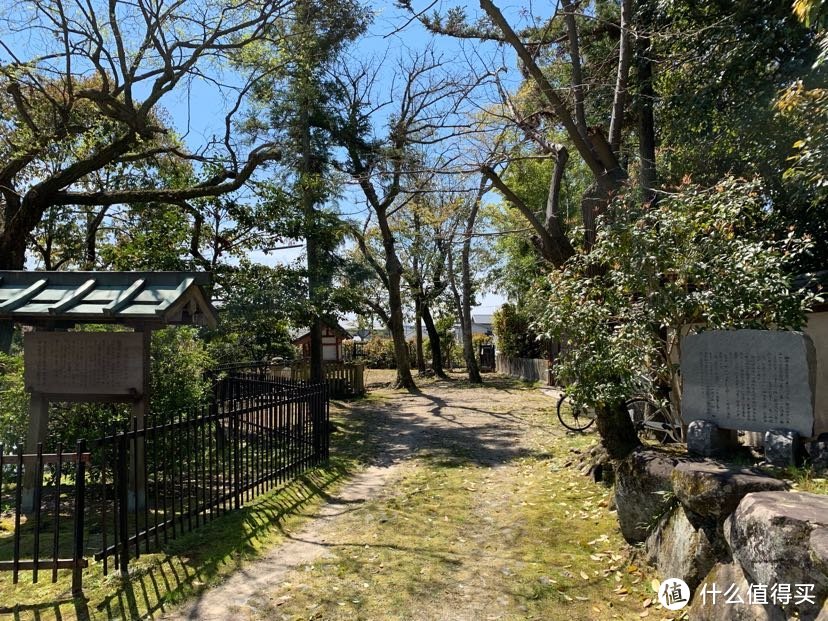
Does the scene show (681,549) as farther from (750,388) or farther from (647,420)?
(647,420)

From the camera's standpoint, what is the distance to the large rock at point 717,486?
12.5 ft

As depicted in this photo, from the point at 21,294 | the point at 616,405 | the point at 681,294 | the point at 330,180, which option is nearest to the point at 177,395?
the point at 21,294

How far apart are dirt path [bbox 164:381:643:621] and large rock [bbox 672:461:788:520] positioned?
3.58 feet

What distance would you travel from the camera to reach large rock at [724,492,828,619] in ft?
9.28

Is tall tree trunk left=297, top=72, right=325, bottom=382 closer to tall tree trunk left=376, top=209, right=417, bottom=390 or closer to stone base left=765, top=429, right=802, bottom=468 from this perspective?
tall tree trunk left=376, top=209, right=417, bottom=390

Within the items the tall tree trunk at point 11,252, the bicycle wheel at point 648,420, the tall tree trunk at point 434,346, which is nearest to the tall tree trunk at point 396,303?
the tall tree trunk at point 434,346

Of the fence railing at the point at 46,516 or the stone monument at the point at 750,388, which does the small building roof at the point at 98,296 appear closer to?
the fence railing at the point at 46,516

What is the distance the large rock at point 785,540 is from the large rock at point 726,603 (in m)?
0.13

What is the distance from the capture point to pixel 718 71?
928 cm

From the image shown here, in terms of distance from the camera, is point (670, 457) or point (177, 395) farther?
point (177, 395)

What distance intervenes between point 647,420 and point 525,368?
17890 millimetres

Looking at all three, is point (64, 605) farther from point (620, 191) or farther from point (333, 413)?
point (333, 413)

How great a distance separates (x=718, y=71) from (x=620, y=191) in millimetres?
3538

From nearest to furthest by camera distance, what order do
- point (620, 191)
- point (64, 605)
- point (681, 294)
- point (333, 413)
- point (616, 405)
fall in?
1. point (64, 605)
2. point (681, 294)
3. point (616, 405)
4. point (620, 191)
5. point (333, 413)
